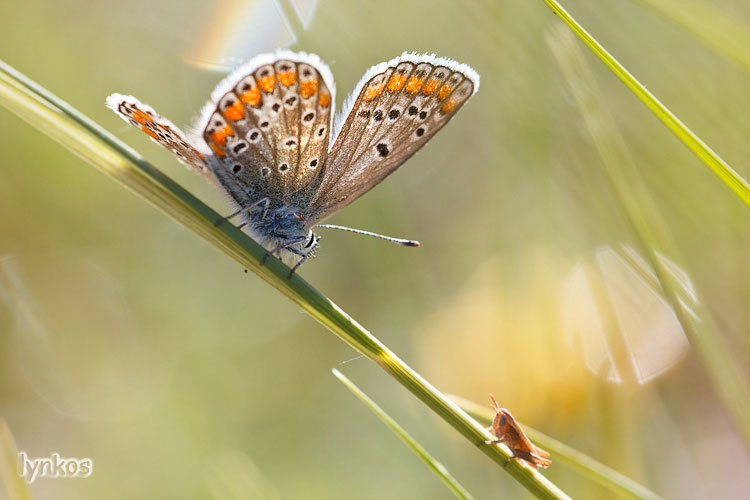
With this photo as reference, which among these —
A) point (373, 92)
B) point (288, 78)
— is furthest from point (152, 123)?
point (373, 92)

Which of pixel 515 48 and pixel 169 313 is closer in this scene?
pixel 515 48

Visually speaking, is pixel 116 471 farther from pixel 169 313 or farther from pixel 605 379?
pixel 605 379

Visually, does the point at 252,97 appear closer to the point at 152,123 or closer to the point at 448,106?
the point at 152,123

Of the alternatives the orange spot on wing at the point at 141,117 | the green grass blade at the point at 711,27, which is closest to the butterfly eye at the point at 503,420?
the green grass blade at the point at 711,27

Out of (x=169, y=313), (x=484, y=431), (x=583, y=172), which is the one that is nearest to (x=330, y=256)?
(x=169, y=313)

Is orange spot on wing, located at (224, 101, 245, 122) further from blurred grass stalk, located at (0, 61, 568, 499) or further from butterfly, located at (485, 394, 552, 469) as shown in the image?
butterfly, located at (485, 394, 552, 469)

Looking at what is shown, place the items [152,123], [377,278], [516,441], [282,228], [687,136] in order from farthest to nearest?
[377,278] < [282,228] < [152,123] < [516,441] < [687,136]
